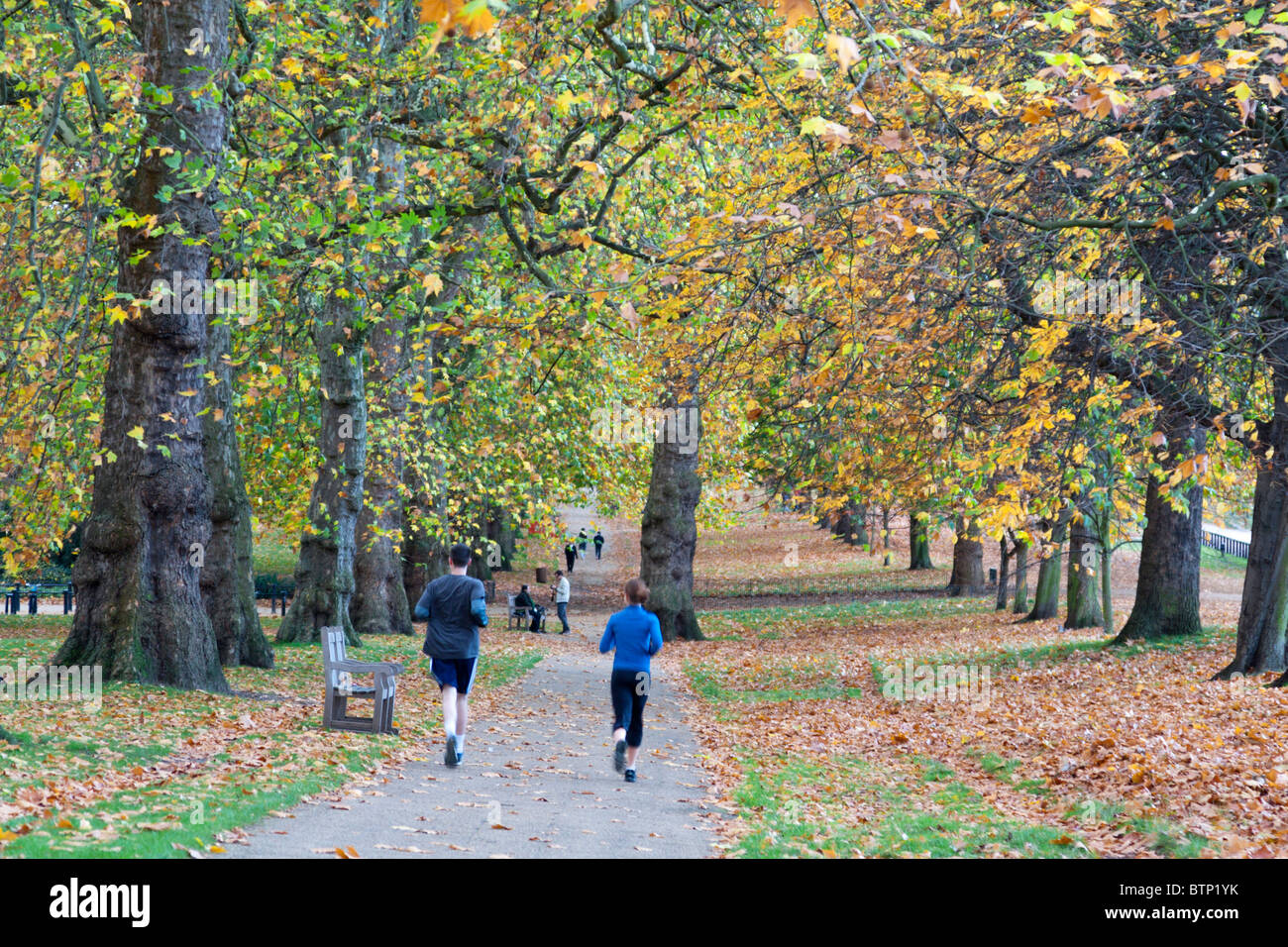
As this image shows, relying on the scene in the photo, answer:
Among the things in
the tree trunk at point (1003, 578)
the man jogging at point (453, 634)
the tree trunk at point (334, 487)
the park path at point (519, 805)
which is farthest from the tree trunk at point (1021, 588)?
the man jogging at point (453, 634)

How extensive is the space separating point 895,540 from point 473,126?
4484 cm

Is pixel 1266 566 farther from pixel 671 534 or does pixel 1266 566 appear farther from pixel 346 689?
pixel 671 534

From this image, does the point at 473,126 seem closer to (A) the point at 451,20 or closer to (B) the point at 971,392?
(B) the point at 971,392

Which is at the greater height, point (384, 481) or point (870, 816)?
point (384, 481)

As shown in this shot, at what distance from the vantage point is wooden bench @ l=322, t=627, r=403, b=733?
10.7 m

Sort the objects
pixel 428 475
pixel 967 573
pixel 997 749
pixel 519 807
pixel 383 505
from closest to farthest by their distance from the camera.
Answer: pixel 519 807, pixel 997 749, pixel 383 505, pixel 428 475, pixel 967 573

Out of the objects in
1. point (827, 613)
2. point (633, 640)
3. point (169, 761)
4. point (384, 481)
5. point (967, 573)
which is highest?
point (384, 481)

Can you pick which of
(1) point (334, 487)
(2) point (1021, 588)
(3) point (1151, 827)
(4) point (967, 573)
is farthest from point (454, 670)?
(4) point (967, 573)

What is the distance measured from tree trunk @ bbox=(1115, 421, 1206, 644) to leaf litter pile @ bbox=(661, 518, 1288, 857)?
485 millimetres

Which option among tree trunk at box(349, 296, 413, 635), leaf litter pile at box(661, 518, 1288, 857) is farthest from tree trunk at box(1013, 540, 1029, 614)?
tree trunk at box(349, 296, 413, 635)

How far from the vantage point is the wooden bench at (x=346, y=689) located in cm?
1066

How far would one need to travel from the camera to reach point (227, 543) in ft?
48.5

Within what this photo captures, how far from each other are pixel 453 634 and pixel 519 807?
2.02 meters

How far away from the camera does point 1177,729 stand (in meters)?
10.8
